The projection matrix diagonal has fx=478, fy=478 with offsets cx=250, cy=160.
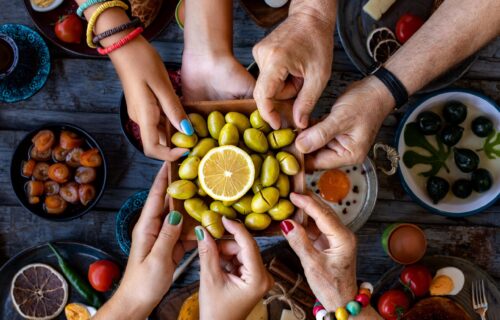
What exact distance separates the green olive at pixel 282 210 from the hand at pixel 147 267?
25cm

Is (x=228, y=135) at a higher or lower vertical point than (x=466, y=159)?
higher

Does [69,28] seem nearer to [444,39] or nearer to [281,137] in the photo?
[281,137]

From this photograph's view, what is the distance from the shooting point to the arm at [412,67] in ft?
4.51

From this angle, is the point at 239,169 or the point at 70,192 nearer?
the point at 239,169

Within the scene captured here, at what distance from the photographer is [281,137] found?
1310mm

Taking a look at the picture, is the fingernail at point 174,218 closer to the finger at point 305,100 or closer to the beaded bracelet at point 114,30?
the finger at point 305,100

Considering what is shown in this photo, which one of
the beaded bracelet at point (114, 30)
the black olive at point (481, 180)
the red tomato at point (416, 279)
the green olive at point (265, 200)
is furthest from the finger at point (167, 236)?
the black olive at point (481, 180)

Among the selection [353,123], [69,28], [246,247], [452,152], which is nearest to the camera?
[246,247]

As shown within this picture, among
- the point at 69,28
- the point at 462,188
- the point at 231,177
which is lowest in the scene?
the point at 462,188

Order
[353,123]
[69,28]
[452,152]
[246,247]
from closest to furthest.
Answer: [246,247]
[353,123]
[69,28]
[452,152]

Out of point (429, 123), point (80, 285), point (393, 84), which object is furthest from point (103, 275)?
point (429, 123)

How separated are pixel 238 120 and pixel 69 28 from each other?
78 centimetres

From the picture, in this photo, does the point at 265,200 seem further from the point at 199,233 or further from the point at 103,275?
the point at 103,275

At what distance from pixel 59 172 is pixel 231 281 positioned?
2.62 ft
